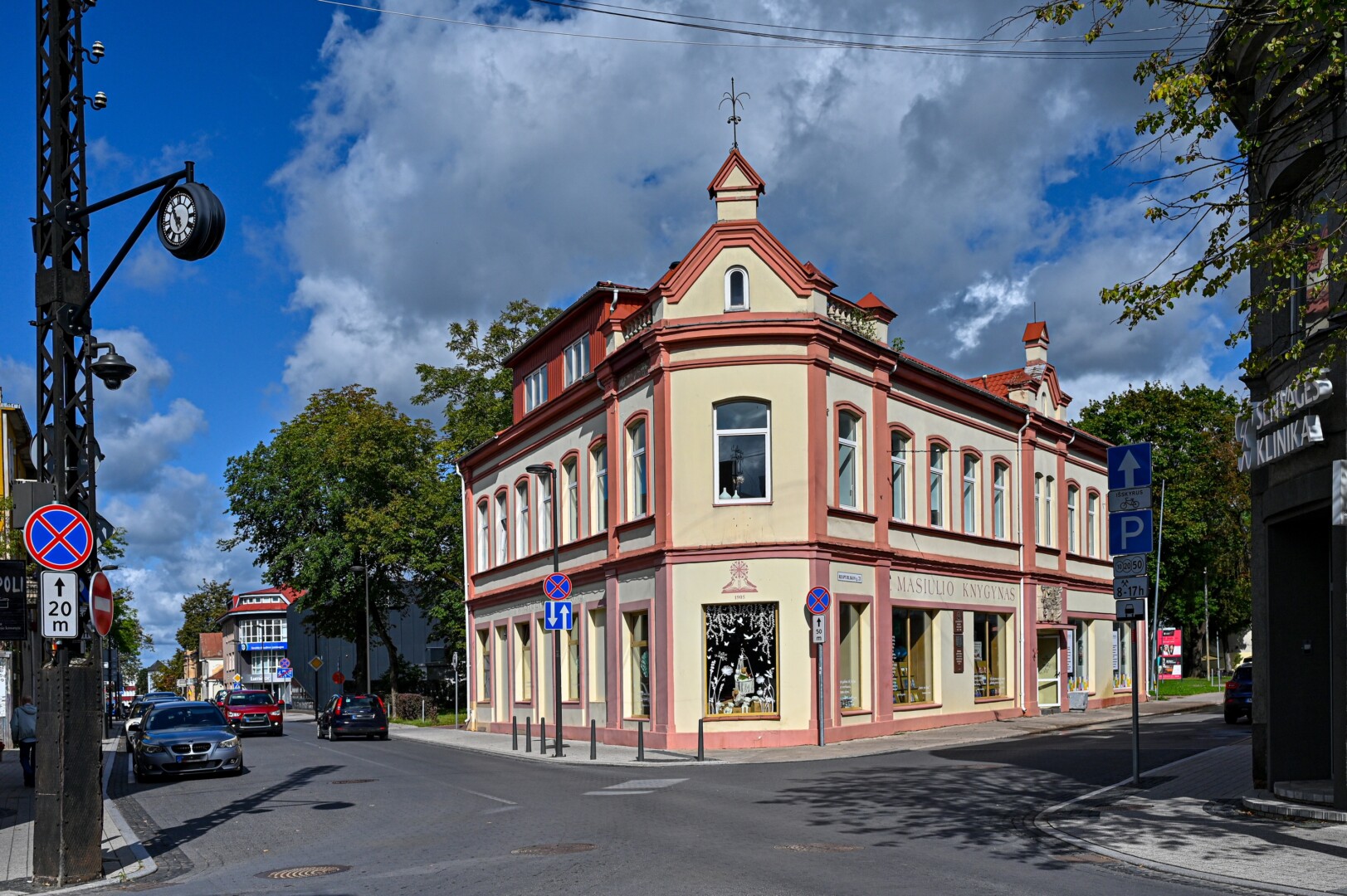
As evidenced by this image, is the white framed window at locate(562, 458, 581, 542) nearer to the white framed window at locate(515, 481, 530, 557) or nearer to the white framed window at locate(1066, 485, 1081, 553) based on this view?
the white framed window at locate(515, 481, 530, 557)

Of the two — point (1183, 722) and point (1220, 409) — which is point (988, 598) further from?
point (1220, 409)

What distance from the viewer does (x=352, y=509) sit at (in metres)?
57.1

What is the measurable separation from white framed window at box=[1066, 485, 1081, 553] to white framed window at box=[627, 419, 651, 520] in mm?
17475

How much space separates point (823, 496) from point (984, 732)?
24.5 feet

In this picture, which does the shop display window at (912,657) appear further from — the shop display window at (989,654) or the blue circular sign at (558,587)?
the blue circular sign at (558,587)

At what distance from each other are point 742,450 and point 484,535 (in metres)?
19.5

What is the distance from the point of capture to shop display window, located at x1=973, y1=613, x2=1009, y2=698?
35.3 meters

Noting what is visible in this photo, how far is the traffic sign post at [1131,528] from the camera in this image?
17.8m

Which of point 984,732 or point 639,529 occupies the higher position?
point 639,529

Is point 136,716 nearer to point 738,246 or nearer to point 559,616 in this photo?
point 559,616

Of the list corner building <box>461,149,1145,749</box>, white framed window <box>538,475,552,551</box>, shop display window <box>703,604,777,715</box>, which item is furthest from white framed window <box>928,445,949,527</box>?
white framed window <box>538,475,552,551</box>

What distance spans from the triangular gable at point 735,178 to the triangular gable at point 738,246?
42.1 inches

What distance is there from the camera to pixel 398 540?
55781mm

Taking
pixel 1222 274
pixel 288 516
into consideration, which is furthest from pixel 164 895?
pixel 288 516
